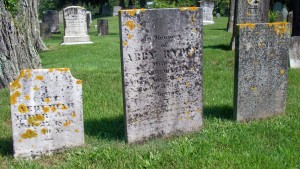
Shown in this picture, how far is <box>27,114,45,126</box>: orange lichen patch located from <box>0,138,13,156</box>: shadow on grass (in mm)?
500

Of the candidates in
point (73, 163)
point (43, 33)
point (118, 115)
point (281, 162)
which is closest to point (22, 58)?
point (118, 115)

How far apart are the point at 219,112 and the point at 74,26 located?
14.0 meters

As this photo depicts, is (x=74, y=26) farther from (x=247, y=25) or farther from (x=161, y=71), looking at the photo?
(x=161, y=71)

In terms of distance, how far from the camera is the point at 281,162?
4.15m

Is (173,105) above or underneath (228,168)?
above

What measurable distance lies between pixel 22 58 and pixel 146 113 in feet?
15.6

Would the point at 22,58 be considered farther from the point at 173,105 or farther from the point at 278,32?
the point at 278,32

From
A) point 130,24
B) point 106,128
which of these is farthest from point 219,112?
point 130,24

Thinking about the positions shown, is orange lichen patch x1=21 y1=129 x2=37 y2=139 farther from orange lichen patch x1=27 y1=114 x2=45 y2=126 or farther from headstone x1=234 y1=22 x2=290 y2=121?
headstone x1=234 y1=22 x2=290 y2=121

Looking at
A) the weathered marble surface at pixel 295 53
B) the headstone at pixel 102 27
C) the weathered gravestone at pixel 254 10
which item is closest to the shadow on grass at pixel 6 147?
the weathered marble surface at pixel 295 53

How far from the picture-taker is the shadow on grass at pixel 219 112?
233 inches

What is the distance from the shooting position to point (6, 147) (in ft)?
15.9

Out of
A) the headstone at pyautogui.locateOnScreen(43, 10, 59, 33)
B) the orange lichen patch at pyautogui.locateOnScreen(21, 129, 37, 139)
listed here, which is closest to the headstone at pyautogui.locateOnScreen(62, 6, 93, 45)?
the headstone at pyautogui.locateOnScreen(43, 10, 59, 33)

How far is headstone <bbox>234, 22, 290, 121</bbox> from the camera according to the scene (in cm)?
549
